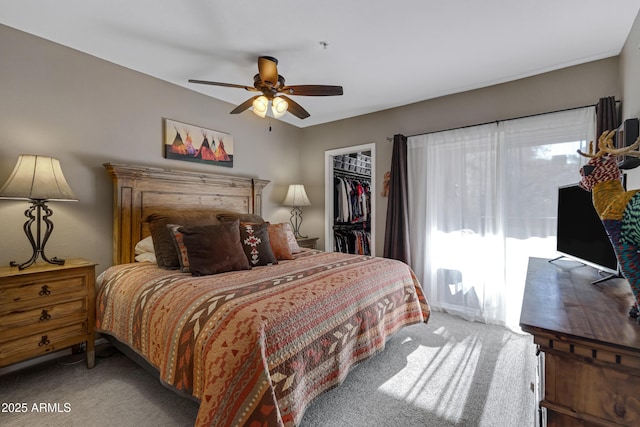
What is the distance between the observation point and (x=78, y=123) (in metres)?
2.50

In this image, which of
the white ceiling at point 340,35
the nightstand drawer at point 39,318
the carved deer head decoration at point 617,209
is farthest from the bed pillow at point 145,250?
the carved deer head decoration at point 617,209

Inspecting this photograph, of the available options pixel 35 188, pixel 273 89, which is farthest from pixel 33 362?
pixel 273 89

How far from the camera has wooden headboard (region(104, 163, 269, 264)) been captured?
2.65m

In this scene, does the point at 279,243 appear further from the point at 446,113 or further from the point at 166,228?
the point at 446,113

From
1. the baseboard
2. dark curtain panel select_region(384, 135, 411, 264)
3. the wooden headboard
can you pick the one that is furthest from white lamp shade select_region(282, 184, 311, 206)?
the baseboard

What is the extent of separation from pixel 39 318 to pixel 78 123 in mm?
1615

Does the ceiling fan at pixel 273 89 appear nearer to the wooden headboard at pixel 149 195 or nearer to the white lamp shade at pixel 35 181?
the wooden headboard at pixel 149 195

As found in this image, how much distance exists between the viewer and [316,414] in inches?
67.5

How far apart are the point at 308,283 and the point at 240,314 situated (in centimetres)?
59

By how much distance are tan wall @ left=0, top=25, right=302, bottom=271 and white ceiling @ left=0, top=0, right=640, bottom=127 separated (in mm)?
162

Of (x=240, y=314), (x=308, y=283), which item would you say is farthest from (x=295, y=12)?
(x=240, y=314)

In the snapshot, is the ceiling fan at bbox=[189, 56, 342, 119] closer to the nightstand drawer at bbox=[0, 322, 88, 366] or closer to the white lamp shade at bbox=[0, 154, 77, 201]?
the white lamp shade at bbox=[0, 154, 77, 201]

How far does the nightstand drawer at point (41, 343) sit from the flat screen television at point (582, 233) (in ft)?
11.2

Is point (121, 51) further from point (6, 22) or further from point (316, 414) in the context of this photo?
point (316, 414)
